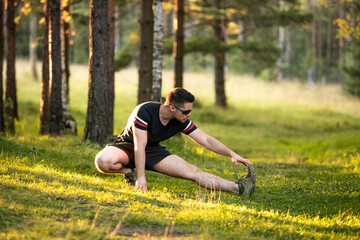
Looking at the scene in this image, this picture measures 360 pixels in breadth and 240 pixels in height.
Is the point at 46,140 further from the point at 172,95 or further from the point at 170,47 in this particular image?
the point at 170,47

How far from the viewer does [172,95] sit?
6148mm

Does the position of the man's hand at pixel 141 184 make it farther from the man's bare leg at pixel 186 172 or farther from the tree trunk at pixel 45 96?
the tree trunk at pixel 45 96

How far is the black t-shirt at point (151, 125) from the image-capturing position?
623 cm

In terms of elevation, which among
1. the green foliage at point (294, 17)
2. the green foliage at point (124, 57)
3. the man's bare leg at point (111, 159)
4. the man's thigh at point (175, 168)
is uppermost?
the green foliage at point (294, 17)

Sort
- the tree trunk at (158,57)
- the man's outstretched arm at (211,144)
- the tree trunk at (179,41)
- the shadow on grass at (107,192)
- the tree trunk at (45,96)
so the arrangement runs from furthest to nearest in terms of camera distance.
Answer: the tree trunk at (179,41)
the tree trunk at (158,57)
the tree trunk at (45,96)
the man's outstretched arm at (211,144)
the shadow on grass at (107,192)

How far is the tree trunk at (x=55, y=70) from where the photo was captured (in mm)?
10930

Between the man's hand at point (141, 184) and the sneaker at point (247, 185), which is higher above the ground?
the man's hand at point (141, 184)

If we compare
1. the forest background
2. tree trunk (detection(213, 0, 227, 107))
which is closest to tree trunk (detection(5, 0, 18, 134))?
the forest background

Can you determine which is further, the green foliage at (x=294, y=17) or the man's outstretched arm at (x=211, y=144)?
the green foliage at (x=294, y=17)

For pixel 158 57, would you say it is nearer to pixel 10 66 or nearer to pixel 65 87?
pixel 65 87

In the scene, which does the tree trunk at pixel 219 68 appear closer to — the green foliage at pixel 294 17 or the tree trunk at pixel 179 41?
the green foliage at pixel 294 17

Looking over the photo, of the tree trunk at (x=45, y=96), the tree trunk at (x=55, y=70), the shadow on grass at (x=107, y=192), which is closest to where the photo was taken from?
the shadow on grass at (x=107, y=192)

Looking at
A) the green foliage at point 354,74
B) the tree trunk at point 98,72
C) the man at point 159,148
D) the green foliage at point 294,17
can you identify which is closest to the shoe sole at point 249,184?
the man at point 159,148

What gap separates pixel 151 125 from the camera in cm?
638
